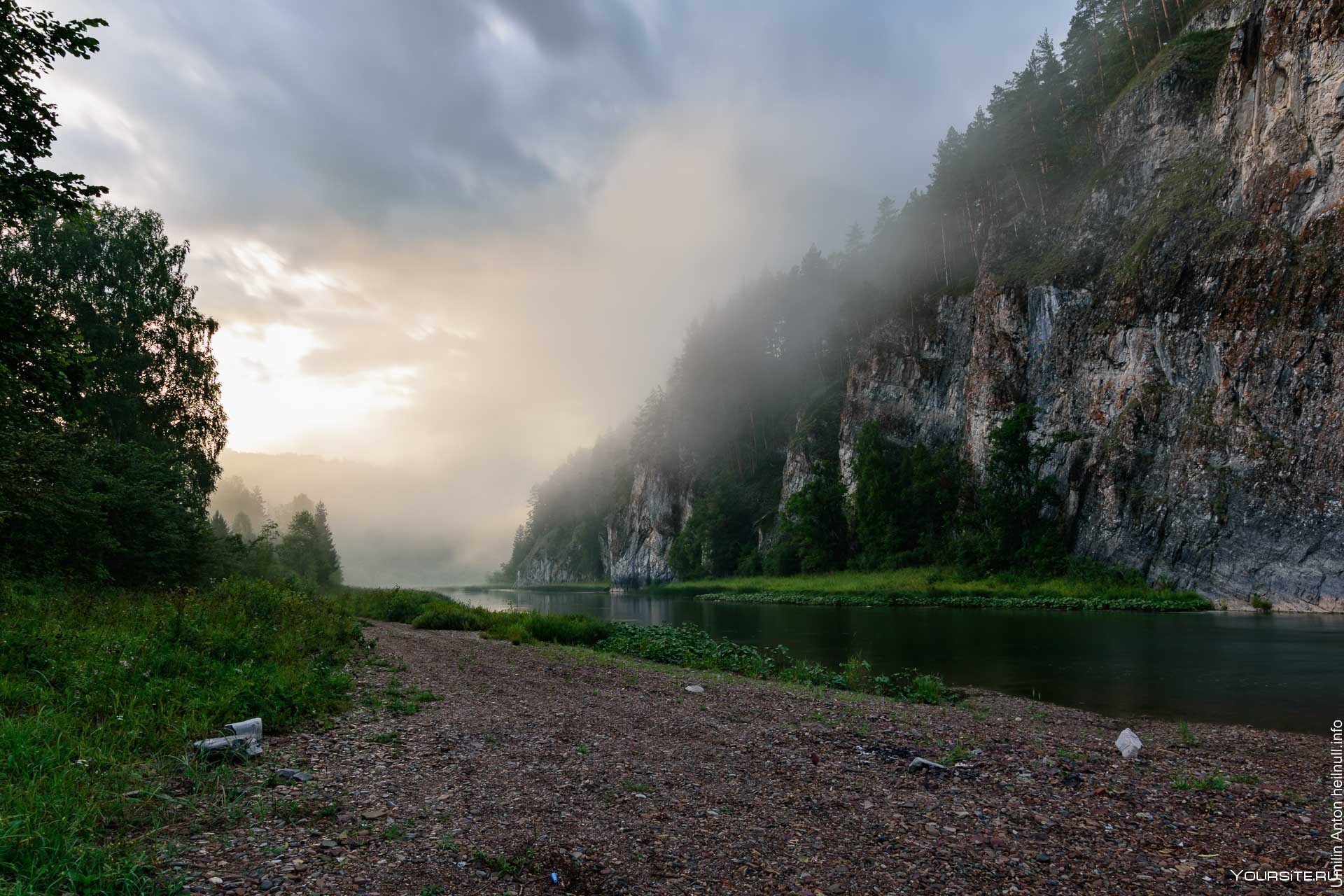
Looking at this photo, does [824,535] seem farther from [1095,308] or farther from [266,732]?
[266,732]

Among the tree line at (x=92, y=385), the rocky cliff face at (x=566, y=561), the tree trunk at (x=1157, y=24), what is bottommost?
the rocky cliff face at (x=566, y=561)

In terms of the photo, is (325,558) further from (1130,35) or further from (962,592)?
(1130,35)

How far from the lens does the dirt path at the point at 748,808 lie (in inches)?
225

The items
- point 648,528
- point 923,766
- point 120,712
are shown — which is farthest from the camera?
point 648,528

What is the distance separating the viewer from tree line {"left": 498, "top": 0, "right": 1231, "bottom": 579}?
72688mm

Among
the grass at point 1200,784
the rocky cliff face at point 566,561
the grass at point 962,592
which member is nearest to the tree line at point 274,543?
the grass at point 1200,784

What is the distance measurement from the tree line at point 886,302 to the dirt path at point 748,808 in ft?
189

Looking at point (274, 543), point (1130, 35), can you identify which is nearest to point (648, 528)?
point (274, 543)

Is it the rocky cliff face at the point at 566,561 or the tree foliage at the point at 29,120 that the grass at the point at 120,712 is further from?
the rocky cliff face at the point at 566,561

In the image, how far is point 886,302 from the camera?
96938 millimetres

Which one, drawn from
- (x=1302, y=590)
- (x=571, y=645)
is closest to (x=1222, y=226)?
(x=1302, y=590)

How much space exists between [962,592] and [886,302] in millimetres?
53512

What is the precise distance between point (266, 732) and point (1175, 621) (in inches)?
1720

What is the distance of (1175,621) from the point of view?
35719 millimetres
